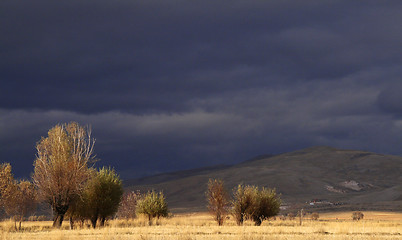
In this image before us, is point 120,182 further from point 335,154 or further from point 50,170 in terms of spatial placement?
point 335,154

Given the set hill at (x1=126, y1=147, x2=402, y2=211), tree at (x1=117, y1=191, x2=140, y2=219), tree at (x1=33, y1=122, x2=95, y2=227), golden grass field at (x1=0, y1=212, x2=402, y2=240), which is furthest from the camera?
hill at (x1=126, y1=147, x2=402, y2=211)

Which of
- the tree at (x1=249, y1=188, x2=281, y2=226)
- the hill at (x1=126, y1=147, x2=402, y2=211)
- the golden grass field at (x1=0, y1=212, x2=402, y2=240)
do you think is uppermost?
the hill at (x1=126, y1=147, x2=402, y2=211)

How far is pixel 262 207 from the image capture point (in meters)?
41.2

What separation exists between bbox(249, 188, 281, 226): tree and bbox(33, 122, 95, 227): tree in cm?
1386

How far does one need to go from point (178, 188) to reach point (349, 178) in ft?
182

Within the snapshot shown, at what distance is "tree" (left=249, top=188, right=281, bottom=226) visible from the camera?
1604 inches

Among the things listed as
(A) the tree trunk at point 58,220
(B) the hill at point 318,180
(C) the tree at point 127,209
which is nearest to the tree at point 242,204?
(A) the tree trunk at point 58,220

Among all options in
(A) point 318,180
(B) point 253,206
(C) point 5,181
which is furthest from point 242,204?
(A) point 318,180

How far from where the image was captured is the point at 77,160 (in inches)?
1542

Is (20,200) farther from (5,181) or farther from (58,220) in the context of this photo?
(58,220)

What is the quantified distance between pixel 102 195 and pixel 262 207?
Answer: 1316cm

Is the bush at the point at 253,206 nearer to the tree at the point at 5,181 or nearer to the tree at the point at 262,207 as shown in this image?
the tree at the point at 262,207

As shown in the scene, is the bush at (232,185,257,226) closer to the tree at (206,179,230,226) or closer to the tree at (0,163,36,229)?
the tree at (206,179,230,226)

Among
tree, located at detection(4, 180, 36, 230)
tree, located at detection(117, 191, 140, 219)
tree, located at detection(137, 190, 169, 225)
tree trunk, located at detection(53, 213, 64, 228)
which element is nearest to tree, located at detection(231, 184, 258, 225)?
tree, located at detection(137, 190, 169, 225)
